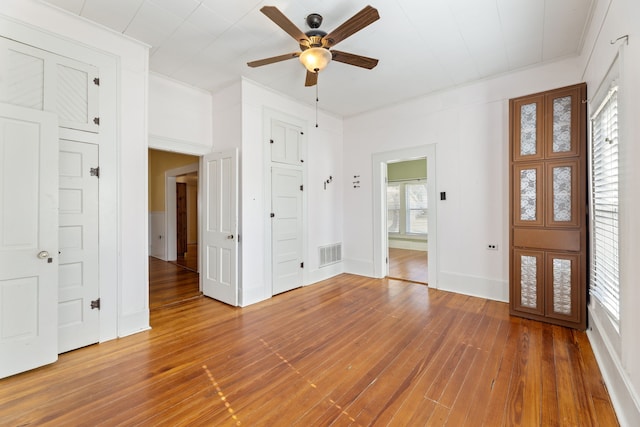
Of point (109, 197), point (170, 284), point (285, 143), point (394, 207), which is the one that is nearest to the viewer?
point (109, 197)

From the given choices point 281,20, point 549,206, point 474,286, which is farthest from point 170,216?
point 549,206

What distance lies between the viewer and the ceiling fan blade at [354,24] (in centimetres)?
203

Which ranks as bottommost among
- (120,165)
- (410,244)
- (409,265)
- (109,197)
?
(409,265)

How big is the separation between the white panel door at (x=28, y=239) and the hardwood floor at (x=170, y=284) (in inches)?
55.6

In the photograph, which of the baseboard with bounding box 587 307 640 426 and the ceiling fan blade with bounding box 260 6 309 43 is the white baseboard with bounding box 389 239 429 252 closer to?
the baseboard with bounding box 587 307 640 426

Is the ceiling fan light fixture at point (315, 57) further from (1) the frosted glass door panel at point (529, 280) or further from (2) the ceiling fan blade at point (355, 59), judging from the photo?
(1) the frosted glass door panel at point (529, 280)

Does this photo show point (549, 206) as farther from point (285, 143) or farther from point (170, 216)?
point (170, 216)

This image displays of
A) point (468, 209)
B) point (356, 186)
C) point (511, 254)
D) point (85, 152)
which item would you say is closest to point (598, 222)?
point (511, 254)

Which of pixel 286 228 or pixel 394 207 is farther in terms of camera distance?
pixel 394 207

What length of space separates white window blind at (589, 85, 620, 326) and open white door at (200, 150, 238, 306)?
3766mm

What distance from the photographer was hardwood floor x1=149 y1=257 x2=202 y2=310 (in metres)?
4.00

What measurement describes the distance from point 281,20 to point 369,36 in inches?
46.4

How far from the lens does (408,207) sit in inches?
343

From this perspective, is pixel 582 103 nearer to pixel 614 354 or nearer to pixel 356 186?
pixel 614 354
